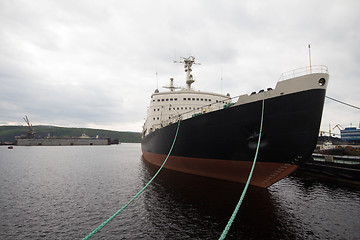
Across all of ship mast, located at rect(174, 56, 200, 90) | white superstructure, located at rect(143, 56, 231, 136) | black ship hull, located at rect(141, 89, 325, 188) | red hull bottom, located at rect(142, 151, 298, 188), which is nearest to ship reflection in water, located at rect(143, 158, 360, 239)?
red hull bottom, located at rect(142, 151, 298, 188)

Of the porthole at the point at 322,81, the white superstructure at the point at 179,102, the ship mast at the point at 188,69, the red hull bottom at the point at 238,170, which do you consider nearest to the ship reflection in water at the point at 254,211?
the red hull bottom at the point at 238,170

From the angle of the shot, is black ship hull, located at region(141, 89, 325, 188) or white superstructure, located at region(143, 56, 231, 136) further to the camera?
white superstructure, located at region(143, 56, 231, 136)

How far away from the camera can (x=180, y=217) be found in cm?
697

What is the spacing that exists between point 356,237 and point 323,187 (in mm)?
7664

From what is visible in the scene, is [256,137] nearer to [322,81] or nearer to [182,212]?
[322,81]

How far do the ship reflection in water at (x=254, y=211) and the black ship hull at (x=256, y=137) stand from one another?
1149mm

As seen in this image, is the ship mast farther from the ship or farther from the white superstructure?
the ship

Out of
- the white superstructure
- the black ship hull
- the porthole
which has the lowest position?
the black ship hull

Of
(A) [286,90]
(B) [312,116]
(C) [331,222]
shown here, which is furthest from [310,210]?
(A) [286,90]

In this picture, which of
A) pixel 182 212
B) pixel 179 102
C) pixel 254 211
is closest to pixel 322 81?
pixel 254 211

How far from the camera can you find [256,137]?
8984 mm

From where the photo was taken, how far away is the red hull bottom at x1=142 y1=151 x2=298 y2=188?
28.9ft

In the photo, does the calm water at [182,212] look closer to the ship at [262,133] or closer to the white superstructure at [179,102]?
the ship at [262,133]

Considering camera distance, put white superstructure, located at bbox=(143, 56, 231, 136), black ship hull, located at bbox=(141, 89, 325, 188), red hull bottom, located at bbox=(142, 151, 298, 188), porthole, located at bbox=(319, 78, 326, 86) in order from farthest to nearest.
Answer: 1. white superstructure, located at bbox=(143, 56, 231, 136)
2. red hull bottom, located at bbox=(142, 151, 298, 188)
3. black ship hull, located at bbox=(141, 89, 325, 188)
4. porthole, located at bbox=(319, 78, 326, 86)
